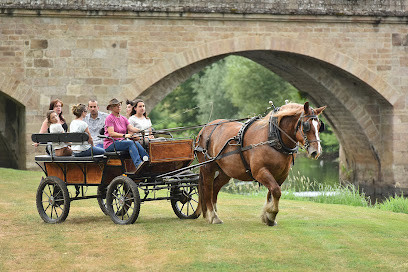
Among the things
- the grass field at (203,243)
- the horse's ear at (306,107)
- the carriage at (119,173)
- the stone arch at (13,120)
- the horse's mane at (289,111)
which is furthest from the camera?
the stone arch at (13,120)

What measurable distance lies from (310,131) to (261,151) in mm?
599

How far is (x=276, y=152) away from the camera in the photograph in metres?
7.55

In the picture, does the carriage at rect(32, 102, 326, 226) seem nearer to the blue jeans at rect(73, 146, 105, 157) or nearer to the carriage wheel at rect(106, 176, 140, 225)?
the carriage wheel at rect(106, 176, 140, 225)

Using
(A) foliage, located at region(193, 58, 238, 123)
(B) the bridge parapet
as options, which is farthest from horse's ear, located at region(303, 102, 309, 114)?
(A) foliage, located at region(193, 58, 238, 123)

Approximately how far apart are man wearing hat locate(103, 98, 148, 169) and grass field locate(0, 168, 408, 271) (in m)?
0.78

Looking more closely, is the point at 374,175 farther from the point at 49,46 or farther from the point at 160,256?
the point at 160,256

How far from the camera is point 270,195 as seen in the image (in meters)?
7.71

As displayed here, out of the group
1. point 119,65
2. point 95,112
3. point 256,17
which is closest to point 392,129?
point 256,17

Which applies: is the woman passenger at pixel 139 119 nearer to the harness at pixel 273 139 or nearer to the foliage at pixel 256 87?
the harness at pixel 273 139

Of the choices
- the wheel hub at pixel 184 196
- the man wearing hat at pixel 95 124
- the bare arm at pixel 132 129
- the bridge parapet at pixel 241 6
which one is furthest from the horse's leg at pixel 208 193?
the bridge parapet at pixel 241 6

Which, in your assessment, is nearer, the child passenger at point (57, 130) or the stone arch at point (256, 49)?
the child passenger at point (57, 130)

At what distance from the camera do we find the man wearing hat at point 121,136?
7801 mm

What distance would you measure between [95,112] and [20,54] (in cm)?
700

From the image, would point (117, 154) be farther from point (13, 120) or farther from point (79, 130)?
point (13, 120)
